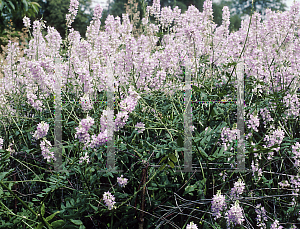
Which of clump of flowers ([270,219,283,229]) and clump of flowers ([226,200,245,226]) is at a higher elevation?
clump of flowers ([226,200,245,226])

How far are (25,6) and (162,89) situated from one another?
5.64 metres

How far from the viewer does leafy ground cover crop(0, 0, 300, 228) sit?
166cm

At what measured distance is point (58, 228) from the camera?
1.49 metres

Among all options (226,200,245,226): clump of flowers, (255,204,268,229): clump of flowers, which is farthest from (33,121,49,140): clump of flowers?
(255,204,268,229): clump of flowers

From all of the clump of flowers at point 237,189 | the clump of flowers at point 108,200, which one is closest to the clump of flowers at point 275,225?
the clump of flowers at point 237,189

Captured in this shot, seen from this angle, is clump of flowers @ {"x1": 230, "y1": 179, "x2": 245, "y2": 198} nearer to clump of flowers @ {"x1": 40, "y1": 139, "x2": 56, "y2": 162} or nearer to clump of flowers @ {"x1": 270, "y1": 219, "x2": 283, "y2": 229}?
clump of flowers @ {"x1": 270, "y1": 219, "x2": 283, "y2": 229}

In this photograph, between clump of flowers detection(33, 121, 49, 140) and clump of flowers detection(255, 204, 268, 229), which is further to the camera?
clump of flowers detection(255, 204, 268, 229)

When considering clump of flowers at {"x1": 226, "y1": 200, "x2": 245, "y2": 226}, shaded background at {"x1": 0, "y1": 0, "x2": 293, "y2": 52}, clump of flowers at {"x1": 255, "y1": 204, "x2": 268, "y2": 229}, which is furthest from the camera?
shaded background at {"x1": 0, "y1": 0, "x2": 293, "y2": 52}

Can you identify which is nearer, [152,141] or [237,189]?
[237,189]

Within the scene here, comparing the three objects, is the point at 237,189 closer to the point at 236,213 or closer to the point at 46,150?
the point at 236,213

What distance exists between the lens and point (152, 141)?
2.03 m

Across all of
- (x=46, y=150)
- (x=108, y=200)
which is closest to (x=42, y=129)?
(x=46, y=150)

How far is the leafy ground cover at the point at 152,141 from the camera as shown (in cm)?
166

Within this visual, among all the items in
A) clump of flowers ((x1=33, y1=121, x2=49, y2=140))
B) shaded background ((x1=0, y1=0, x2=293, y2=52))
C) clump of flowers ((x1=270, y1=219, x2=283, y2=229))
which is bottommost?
clump of flowers ((x1=270, y1=219, x2=283, y2=229))
